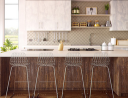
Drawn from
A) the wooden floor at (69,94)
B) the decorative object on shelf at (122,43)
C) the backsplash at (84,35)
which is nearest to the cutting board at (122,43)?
the decorative object on shelf at (122,43)

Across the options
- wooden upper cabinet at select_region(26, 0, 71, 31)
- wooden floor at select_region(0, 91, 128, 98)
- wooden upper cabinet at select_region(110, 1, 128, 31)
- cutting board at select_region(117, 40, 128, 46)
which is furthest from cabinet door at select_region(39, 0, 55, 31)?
wooden floor at select_region(0, 91, 128, 98)

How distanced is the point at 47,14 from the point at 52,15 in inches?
7.3

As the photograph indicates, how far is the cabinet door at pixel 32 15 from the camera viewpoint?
217 inches

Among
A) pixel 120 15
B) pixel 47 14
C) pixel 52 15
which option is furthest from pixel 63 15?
pixel 120 15

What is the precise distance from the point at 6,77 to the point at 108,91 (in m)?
2.37

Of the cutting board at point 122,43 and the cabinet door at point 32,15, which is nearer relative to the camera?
the cabinet door at point 32,15

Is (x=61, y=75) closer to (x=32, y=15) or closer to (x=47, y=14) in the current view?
(x=47, y=14)

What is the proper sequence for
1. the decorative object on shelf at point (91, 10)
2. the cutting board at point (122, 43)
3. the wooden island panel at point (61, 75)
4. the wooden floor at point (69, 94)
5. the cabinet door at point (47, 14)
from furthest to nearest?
→ the decorative object on shelf at point (91, 10) < the cutting board at point (122, 43) < the cabinet door at point (47, 14) < the wooden island panel at point (61, 75) < the wooden floor at point (69, 94)

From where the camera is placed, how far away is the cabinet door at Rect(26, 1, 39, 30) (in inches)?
217

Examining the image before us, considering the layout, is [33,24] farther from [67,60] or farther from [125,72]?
[125,72]

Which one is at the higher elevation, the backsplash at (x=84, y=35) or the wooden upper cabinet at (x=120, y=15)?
the wooden upper cabinet at (x=120, y=15)

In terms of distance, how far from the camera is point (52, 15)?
5.53m

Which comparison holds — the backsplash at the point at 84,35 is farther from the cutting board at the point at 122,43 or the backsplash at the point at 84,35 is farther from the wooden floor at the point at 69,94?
the wooden floor at the point at 69,94

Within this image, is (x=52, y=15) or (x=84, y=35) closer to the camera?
(x=52, y=15)
